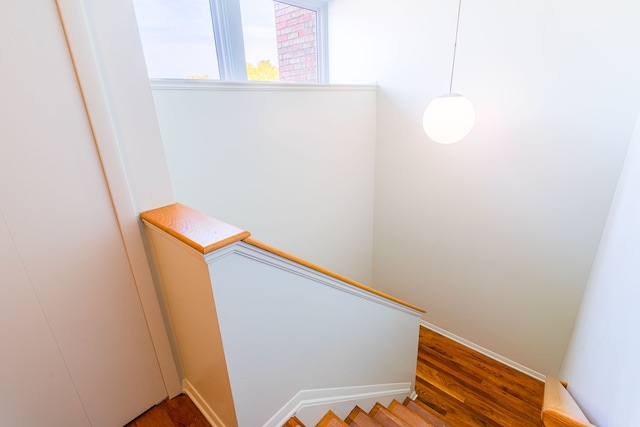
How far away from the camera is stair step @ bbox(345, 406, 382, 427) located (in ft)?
5.31

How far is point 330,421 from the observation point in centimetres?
144

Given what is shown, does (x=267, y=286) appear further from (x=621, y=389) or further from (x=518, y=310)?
(x=518, y=310)

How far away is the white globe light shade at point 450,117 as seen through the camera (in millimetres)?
1852

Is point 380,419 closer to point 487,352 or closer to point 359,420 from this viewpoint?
point 359,420

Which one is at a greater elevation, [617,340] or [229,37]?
[229,37]

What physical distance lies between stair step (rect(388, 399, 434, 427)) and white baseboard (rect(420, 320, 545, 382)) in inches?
54.5

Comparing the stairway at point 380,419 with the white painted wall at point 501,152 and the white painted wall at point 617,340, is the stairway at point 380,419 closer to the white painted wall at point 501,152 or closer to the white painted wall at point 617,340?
the white painted wall at point 617,340

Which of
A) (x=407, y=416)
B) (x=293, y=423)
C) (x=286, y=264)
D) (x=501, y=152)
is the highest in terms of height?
(x=501, y=152)

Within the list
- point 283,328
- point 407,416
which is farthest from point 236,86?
point 407,416

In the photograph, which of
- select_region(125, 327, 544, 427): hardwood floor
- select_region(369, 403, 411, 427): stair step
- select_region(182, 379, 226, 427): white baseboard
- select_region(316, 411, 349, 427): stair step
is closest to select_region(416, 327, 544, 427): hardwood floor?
select_region(125, 327, 544, 427): hardwood floor

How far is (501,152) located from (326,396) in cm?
222

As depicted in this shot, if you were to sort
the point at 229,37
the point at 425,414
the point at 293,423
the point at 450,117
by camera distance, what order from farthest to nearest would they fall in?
1. the point at 229,37
2. the point at 425,414
3. the point at 450,117
4. the point at 293,423

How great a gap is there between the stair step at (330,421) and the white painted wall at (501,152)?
197 centimetres

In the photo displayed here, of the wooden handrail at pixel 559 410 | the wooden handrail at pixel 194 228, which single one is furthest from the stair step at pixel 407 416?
the wooden handrail at pixel 194 228
